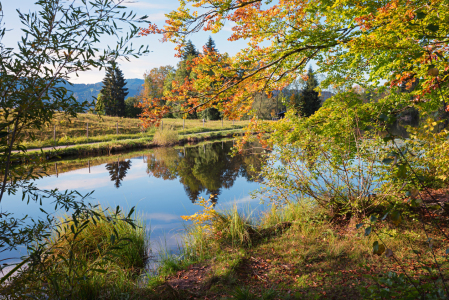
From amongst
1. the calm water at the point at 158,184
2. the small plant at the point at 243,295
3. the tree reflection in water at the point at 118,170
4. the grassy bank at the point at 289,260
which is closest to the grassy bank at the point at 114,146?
the calm water at the point at 158,184

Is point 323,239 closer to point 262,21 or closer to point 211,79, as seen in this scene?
point 211,79

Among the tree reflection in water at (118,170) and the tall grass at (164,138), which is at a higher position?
the tall grass at (164,138)

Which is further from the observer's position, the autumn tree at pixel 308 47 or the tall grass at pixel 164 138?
the tall grass at pixel 164 138

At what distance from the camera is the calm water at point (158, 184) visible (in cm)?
734

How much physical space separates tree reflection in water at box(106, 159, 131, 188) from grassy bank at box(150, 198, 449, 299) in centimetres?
687

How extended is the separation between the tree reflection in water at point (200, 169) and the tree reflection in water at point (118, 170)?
1.18 metres

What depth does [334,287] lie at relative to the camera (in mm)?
2973

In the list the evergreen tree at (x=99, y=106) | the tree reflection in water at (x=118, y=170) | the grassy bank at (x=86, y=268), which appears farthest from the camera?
the tree reflection in water at (x=118, y=170)

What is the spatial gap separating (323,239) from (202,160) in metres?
11.9

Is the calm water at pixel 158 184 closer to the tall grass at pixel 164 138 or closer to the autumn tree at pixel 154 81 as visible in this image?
the tall grass at pixel 164 138

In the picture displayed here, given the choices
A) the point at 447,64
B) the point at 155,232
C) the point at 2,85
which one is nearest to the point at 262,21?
the point at 447,64

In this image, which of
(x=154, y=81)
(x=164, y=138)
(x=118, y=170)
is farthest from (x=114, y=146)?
(x=154, y=81)

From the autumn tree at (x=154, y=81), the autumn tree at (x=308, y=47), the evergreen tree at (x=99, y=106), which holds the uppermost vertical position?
the autumn tree at (x=154, y=81)

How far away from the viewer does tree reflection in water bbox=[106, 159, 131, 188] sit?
11.1m
